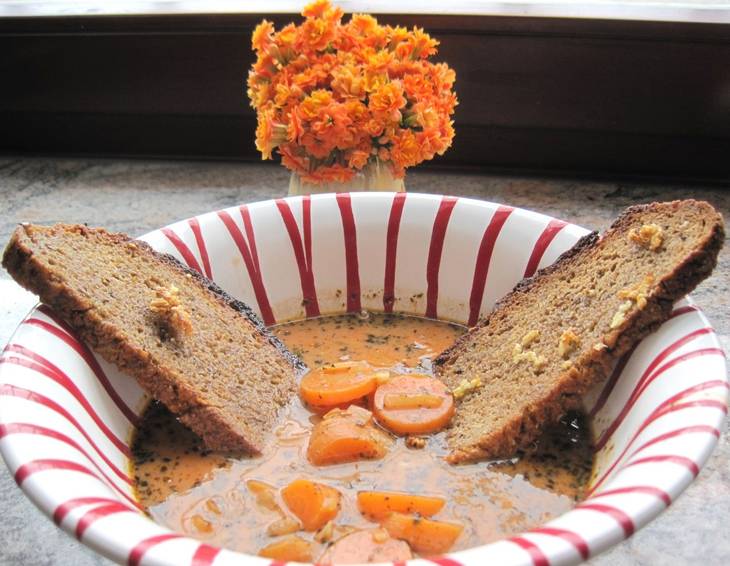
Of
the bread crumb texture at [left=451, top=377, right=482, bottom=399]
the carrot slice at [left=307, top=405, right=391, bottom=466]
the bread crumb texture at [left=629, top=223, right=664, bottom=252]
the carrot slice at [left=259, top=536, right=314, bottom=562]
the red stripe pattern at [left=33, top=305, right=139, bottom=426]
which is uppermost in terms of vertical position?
the bread crumb texture at [left=629, top=223, right=664, bottom=252]

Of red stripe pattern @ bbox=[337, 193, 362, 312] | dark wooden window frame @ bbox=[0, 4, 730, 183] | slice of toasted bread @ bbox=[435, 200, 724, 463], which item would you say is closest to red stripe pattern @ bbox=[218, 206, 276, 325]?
red stripe pattern @ bbox=[337, 193, 362, 312]

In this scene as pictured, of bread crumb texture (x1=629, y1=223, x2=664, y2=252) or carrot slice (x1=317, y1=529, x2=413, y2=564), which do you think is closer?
carrot slice (x1=317, y1=529, x2=413, y2=564)

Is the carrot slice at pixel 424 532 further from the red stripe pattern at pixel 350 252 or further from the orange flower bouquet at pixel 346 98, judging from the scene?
the orange flower bouquet at pixel 346 98

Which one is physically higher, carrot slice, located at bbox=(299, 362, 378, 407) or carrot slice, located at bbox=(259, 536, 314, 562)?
carrot slice, located at bbox=(299, 362, 378, 407)

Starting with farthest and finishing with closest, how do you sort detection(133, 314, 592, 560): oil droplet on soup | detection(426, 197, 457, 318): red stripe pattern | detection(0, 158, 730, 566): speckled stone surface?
detection(0, 158, 730, 566): speckled stone surface → detection(426, 197, 457, 318): red stripe pattern → detection(133, 314, 592, 560): oil droplet on soup

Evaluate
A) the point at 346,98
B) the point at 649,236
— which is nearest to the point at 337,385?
the point at 649,236

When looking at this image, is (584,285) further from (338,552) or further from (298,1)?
(298,1)

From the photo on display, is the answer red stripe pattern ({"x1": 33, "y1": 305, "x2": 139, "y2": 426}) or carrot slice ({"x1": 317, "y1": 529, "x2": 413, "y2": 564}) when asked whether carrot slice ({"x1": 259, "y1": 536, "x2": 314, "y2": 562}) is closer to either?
carrot slice ({"x1": 317, "y1": 529, "x2": 413, "y2": 564})

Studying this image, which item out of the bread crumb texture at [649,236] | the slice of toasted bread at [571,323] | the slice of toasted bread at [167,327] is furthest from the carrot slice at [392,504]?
the bread crumb texture at [649,236]
